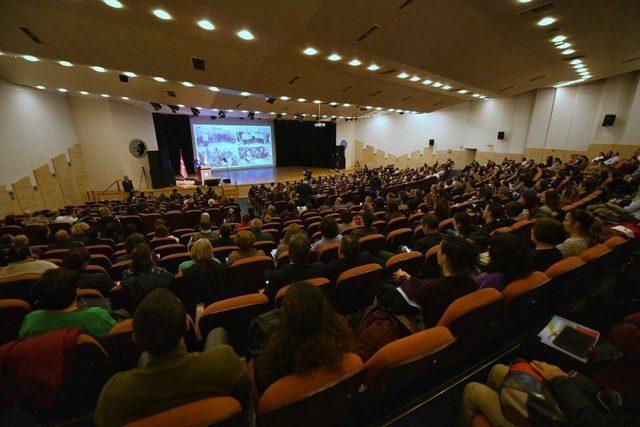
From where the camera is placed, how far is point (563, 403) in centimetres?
106

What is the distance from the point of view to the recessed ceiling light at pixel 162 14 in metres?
4.54

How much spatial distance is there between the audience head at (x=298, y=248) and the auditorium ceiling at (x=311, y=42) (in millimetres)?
3895

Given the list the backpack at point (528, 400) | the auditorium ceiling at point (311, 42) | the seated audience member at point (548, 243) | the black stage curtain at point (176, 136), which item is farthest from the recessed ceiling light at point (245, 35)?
the black stage curtain at point (176, 136)

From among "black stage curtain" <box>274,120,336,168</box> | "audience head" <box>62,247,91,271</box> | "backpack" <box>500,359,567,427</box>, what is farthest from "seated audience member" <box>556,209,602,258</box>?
"black stage curtain" <box>274,120,336,168</box>

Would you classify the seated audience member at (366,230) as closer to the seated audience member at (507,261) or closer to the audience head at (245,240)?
the audience head at (245,240)

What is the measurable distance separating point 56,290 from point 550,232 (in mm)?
3820

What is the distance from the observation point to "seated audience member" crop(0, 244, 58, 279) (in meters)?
2.86

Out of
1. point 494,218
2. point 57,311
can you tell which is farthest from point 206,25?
point 494,218

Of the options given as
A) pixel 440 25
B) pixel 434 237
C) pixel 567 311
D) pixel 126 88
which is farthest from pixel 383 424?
pixel 126 88

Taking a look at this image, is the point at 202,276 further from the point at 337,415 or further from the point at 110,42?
the point at 110,42

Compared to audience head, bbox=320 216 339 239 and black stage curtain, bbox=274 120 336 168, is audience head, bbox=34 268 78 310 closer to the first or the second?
audience head, bbox=320 216 339 239

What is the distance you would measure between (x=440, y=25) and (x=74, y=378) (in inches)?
269

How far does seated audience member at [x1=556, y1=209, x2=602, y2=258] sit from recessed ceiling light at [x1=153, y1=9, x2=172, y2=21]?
257 inches

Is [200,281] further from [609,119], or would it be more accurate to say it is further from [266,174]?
[266,174]
